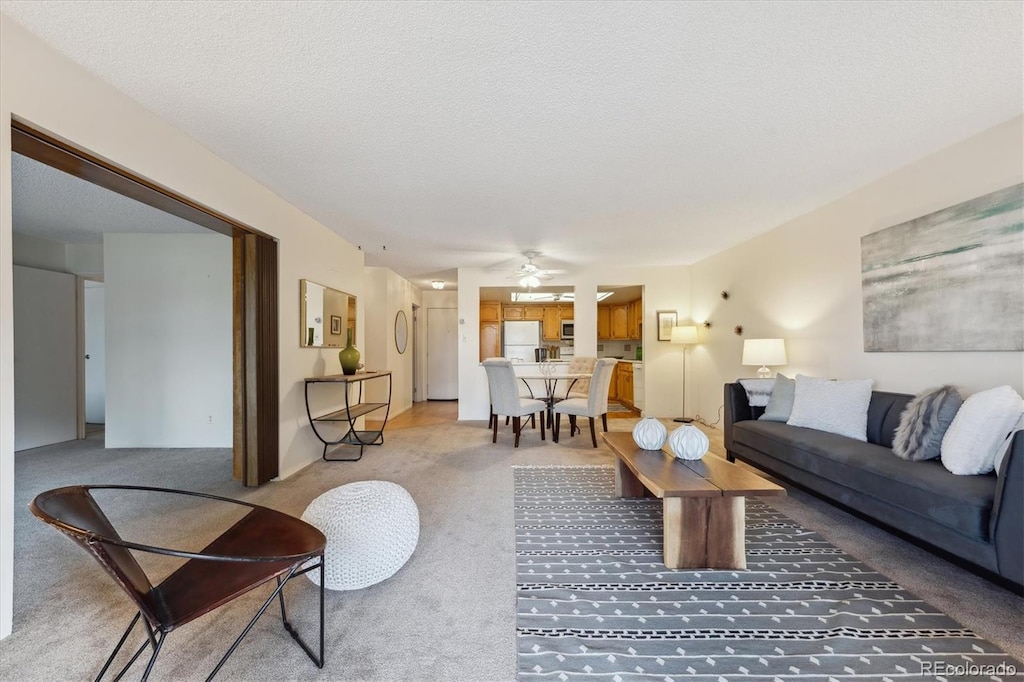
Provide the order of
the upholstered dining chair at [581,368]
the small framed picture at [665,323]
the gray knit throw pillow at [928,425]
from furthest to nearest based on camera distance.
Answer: the small framed picture at [665,323]
the upholstered dining chair at [581,368]
the gray knit throw pillow at [928,425]

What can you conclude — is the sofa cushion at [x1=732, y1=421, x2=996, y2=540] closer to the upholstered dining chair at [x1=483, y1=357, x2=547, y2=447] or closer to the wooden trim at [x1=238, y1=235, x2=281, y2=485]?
the upholstered dining chair at [x1=483, y1=357, x2=547, y2=447]

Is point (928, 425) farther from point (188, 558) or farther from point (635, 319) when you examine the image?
point (635, 319)

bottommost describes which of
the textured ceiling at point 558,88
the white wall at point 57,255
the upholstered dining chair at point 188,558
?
the upholstered dining chair at point 188,558

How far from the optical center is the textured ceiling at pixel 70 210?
10.3 ft

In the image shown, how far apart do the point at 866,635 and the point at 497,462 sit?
2798 mm

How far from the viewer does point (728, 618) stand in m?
1.61

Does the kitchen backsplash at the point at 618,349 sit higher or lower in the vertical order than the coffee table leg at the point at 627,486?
higher

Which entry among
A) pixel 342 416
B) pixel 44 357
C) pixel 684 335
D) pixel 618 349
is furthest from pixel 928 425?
pixel 44 357

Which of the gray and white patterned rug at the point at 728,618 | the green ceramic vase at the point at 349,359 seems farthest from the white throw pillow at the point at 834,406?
the green ceramic vase at the point at 349,359

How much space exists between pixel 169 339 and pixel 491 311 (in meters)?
5.43

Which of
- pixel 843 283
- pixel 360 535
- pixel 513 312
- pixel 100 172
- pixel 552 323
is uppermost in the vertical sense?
pixel 100 172

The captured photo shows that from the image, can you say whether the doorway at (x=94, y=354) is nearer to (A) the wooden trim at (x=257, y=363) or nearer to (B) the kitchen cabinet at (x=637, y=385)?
(A) the wooden trim at (x=257, y=363)

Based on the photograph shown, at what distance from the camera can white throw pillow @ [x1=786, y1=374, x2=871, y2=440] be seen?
9.26ft

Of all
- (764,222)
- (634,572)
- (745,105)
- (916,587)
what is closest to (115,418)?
(634,572)
